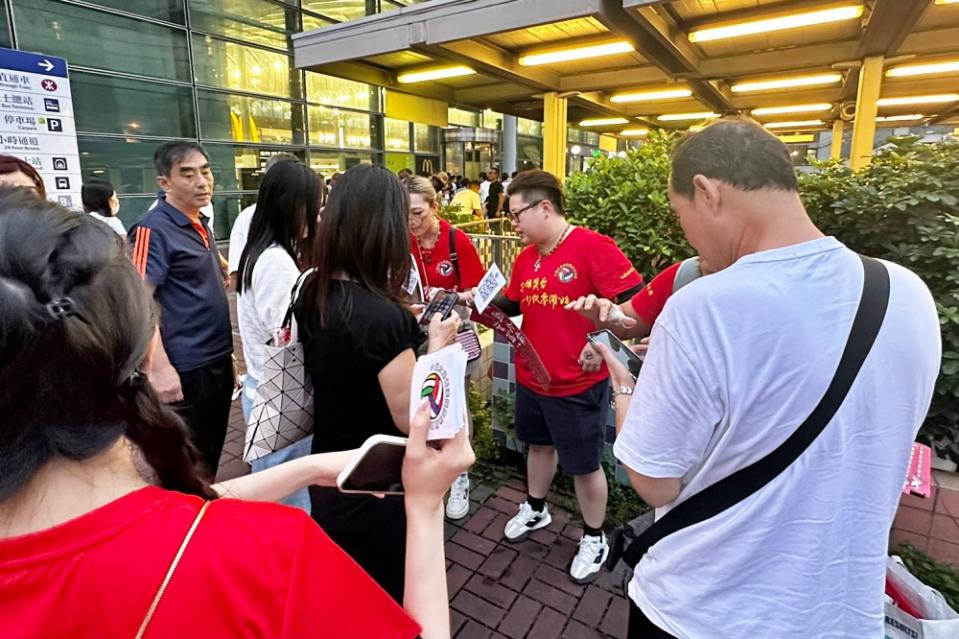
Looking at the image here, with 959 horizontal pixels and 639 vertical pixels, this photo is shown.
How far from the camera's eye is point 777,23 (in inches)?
209

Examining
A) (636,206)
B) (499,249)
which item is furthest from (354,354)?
(499,249)

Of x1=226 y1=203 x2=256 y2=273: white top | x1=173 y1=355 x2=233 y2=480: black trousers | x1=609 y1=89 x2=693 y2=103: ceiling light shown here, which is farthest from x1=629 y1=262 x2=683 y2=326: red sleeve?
x1=609 y1=89 x2=693 y2=103: ceiling light

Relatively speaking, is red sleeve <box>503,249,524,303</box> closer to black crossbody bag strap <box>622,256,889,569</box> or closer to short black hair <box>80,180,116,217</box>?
black crossbody bag strap <box>622,256,889,569</box>

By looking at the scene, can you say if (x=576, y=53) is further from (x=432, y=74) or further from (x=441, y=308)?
(x=441, y=308)

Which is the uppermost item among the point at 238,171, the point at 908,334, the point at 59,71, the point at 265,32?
the point at 265,32

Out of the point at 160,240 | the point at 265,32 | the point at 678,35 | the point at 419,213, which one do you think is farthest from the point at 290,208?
the point at 265,32

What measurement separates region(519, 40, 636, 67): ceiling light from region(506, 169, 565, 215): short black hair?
425 centimetres

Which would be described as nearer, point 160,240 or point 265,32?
point 160,240

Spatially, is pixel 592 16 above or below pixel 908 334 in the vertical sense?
above

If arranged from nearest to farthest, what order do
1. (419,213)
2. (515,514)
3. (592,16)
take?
1. (515,514)
2. (419,213)
3. (592,16)

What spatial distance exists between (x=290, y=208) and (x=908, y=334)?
2.28 meters

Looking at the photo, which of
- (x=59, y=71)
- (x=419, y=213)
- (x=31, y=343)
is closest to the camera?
(x=31, y=343)

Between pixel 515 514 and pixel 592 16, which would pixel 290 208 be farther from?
pixel 592 16

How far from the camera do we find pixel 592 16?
5.05 metres
